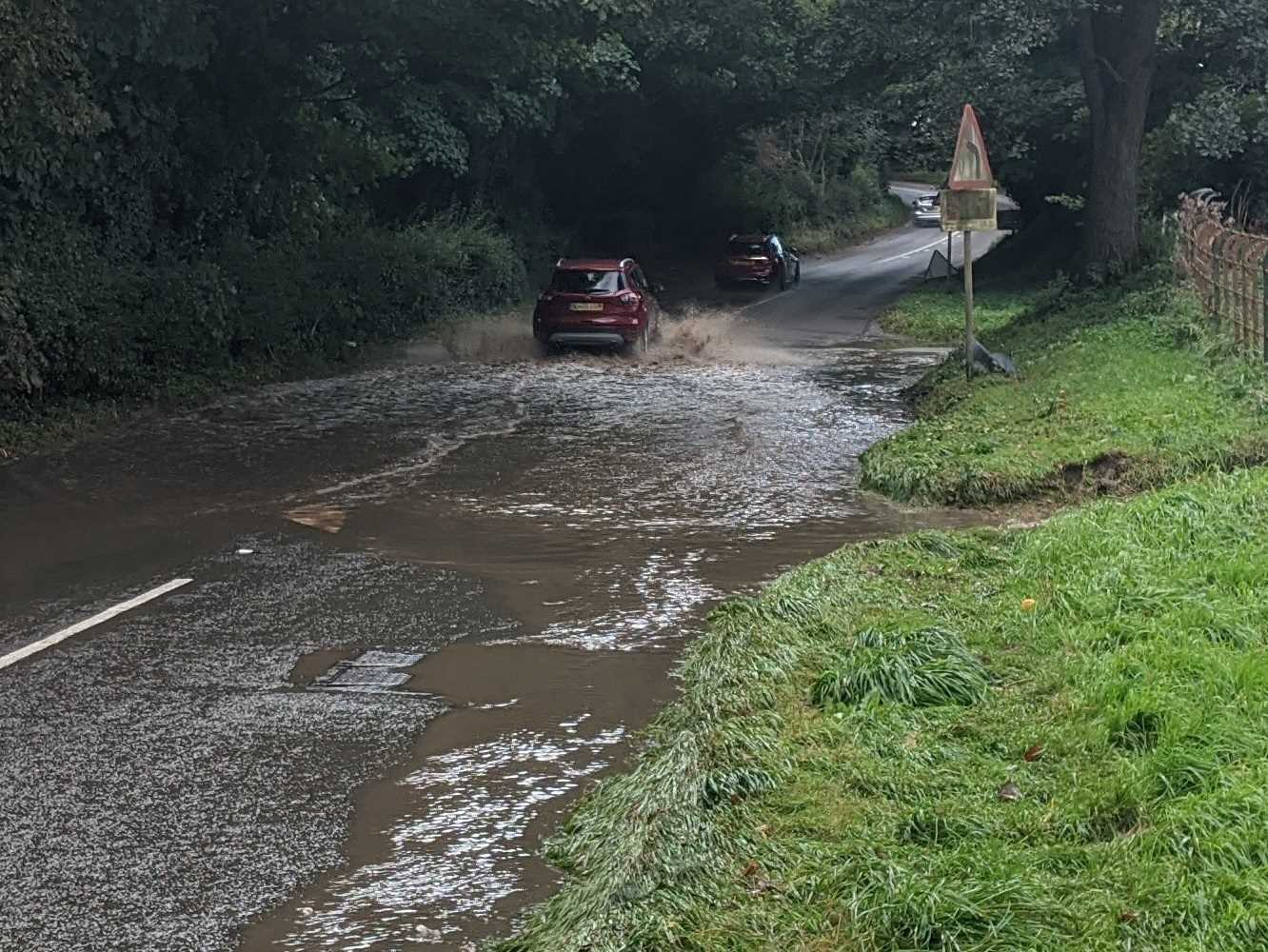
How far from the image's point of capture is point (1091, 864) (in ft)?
16.3

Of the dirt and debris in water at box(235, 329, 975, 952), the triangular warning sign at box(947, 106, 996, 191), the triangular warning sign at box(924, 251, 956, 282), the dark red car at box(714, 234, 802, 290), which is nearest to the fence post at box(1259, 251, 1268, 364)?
the triangular warning sign at box(947, 106, 996, 191)

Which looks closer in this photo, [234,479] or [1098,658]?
[1098,658]

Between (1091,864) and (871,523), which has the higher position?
(1091,864)

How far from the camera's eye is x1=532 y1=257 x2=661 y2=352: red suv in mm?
26188

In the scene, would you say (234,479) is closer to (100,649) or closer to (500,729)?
(100,649)

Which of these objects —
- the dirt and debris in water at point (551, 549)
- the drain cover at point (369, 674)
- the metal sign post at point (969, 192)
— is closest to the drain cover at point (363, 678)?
the drain cover at point (369, 674)

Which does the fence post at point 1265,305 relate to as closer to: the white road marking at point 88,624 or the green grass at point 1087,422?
the green grass at point 1087,422

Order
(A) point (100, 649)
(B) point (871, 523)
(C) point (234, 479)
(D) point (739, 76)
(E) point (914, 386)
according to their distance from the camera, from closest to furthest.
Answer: (A) point (100, 649) < (B) point (871, 523) < (C) point (234, 479) < (E) point (914, 386) < (D) point (739, 76)

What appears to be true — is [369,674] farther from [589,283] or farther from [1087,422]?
[589,283]

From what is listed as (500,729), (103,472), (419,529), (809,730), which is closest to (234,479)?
(103,472)

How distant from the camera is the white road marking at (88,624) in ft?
29.2

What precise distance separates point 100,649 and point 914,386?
13823mm

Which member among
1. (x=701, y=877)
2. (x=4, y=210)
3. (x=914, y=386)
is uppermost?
(x=4, y=210)

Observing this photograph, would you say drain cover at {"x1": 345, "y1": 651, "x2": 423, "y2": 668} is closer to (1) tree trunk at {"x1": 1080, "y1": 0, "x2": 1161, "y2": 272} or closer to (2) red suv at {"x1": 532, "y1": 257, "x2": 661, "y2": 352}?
(2) red suv at {"x1": 532, "y1": 257, "x2": 661, "y2": 352}
